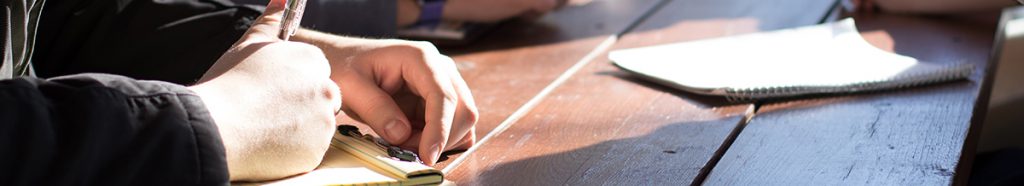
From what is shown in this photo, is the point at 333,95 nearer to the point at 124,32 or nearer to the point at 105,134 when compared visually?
the point at 105,134

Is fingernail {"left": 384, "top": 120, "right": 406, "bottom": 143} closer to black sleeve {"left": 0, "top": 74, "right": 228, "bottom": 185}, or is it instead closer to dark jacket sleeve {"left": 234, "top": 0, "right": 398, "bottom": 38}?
black sleeve {"left": 0, "top": 74, "right": 228, "bottom": 185}

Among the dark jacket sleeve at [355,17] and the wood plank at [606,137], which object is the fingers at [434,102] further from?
the dark jacket sleeve at [355,17]

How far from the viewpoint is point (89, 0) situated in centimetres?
141

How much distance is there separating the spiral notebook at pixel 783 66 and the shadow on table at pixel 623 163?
0.21 metres

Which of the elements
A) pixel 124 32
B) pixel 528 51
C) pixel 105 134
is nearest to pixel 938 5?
pixel 528 51

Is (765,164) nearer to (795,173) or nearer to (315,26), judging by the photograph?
(795,173)

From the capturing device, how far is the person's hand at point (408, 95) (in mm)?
1056

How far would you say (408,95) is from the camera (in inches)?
44.7

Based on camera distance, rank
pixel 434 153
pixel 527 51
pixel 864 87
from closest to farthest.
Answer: pixel 434 153 → pixel 864 87 → pixel 527 51

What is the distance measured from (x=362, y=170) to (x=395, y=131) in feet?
0.35

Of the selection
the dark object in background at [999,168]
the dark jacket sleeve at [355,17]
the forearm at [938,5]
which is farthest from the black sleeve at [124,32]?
the forearm at [938,5]

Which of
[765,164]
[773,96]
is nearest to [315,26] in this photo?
[773,96]

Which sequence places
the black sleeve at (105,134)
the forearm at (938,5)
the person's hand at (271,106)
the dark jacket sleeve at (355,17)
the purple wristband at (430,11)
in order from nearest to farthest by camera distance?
the black sleeve at (105,134)
the person's hand at (271,106)
the dark jacket sleeve at (355,17)
the forearm at (938,5)
the purple wristband at (430,11)

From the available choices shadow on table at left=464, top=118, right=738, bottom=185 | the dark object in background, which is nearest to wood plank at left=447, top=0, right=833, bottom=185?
shadow on table at left=464, top=118, right=738, bottom=185
